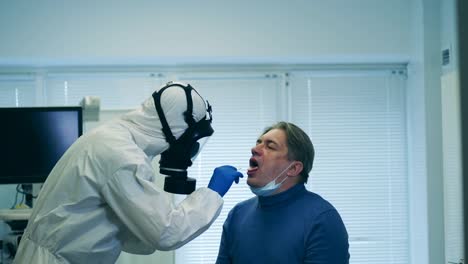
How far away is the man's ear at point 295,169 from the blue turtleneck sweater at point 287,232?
5 centimetres

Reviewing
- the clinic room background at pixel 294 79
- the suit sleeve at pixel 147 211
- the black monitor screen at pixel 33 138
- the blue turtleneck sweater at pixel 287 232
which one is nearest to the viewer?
the suit sleeve at pixel 147 211

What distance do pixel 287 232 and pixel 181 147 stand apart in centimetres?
47

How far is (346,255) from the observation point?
1.80 m

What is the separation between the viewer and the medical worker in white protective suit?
5.50 feet

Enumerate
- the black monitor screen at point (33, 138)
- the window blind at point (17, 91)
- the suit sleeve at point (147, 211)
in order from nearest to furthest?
the suit sleeve at point (147, 211) → the black monitor screen at point (33, 138) → the window blind at point (17, 91)

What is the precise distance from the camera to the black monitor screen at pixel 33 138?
3002 millimetres

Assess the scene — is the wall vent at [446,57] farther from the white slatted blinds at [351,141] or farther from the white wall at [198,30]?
the white slatted blinds at [351,141]

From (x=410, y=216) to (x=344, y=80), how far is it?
1183mm

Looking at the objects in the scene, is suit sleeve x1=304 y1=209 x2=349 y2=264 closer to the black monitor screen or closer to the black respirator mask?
the black respirator mask

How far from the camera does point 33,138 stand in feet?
10.0

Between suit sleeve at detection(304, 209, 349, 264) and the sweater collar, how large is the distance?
0.56ft

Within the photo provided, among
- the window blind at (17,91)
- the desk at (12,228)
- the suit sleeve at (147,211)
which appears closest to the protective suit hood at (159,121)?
the suit sleeve at (147,211)

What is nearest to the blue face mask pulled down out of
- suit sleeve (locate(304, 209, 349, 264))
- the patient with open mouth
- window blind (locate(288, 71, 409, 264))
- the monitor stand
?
the patient with open mouth

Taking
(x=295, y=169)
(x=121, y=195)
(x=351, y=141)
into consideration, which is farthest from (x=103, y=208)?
(x=351, y=141)
